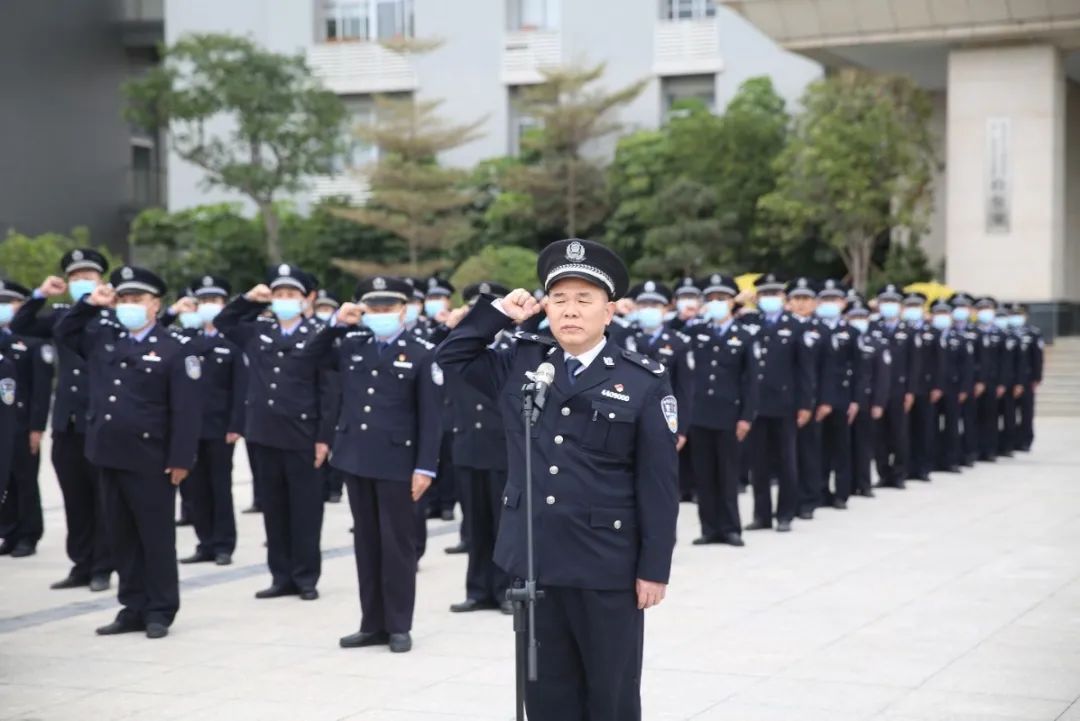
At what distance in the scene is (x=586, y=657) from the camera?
5199 mm

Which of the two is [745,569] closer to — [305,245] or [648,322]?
[648,322]

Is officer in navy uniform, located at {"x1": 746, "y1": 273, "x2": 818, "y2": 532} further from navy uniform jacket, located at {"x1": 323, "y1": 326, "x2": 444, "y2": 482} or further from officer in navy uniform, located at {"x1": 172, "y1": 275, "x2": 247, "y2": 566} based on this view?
navy uniform jacket, located at {"x1": 323, "y1": 326, "x2": 444, "y2": 482}

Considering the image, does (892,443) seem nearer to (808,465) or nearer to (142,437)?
(808,465)

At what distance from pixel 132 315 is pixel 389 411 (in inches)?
62.2

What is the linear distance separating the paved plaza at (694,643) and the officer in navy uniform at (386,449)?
11.3 inches

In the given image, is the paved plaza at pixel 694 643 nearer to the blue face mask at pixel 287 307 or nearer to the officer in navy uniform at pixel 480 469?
the officer in navy uniform at pixel 480 469

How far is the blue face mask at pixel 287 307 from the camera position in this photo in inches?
406

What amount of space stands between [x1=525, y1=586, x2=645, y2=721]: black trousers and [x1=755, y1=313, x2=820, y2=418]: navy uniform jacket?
8.09 metres

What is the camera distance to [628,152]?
3791cm

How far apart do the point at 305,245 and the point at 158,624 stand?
3270cm

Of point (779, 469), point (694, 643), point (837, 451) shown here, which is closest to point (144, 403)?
point (694, 643)

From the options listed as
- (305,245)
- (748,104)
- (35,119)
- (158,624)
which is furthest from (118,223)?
(158,624)

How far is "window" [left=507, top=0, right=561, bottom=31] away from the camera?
41.6 meters

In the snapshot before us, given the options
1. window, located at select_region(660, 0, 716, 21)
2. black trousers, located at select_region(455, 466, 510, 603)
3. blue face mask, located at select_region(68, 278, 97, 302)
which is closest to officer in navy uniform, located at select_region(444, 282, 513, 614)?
black trousers, located at select_region(455, 466, 510, 603)
